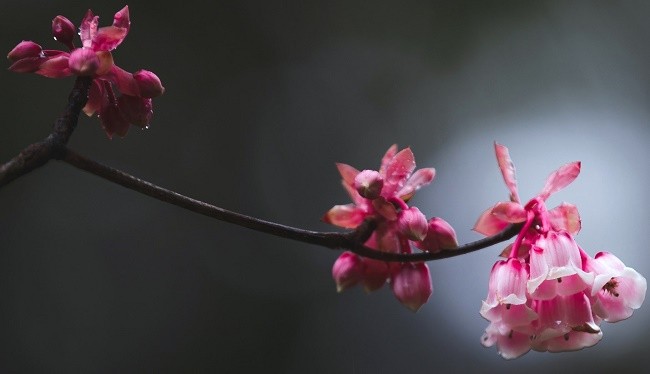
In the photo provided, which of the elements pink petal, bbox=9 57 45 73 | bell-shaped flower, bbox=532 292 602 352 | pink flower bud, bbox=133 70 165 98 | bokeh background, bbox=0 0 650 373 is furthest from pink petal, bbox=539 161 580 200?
bokeh background, bbox=0 0 650 373

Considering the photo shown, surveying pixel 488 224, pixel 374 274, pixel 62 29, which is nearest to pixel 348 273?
pixel 374 274

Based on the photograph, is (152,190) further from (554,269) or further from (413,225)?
(554,269)

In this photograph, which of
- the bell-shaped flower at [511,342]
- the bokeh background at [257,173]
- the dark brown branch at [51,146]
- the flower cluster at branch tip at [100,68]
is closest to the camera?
the dark brown branch at [51,146]

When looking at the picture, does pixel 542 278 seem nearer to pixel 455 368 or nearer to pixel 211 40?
pixel 455 368

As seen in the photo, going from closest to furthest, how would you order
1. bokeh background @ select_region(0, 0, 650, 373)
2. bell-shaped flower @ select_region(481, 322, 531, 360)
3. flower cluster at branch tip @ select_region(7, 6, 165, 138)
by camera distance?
flower cluster at branch tip @ select_region(7, 6, 165, 138), bell-shaped flower @ select_region(481, 322, 531, 360), bokeh background @ select_region(0, 0, 650, 373)

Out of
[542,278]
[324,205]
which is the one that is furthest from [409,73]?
[542,278]

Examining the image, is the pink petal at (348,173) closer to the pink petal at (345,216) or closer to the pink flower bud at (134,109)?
the pink petal at (345,216)

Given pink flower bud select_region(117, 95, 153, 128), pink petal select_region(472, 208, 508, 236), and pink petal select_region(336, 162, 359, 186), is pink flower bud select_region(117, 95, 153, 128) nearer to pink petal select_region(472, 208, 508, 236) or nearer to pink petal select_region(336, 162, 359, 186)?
pink petal select_region(336, 162, 359, 186)

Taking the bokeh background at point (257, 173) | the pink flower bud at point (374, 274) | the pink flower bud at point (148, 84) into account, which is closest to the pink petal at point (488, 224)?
the pink flower bud at point (374, 274)
